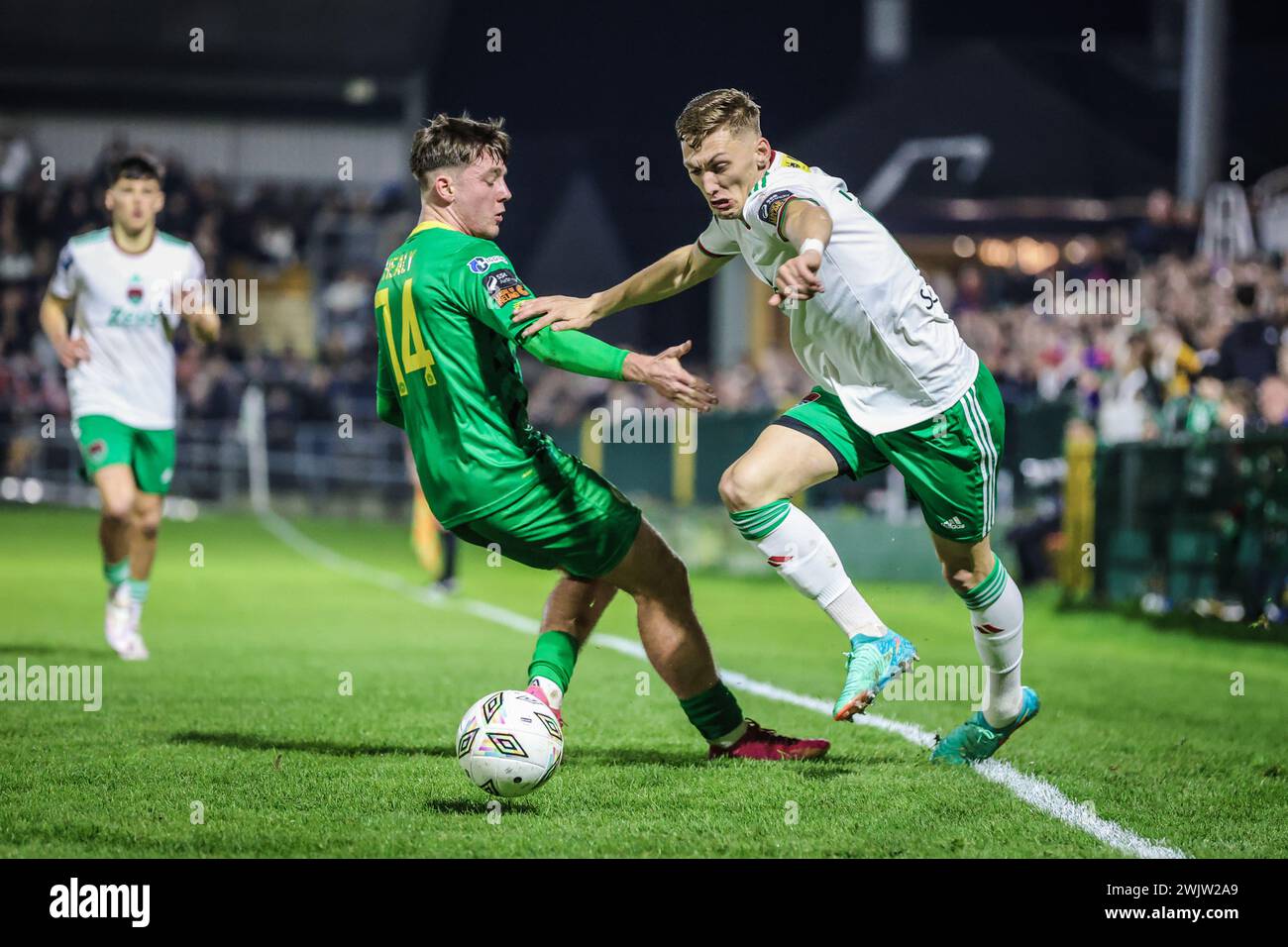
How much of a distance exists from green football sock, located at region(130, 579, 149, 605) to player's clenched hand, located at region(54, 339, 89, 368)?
133cm

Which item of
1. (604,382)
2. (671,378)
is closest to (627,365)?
(671,378)

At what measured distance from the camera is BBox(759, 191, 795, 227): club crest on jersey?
218 inches

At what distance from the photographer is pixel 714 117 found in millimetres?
5672

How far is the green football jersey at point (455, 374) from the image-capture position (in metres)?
5.51

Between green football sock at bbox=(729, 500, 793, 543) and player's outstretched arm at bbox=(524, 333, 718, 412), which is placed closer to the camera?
player's outstretched arm at bbox=(524, 333, 718, 412)

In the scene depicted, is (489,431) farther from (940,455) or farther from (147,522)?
(147,522)

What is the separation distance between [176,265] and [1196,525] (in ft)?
24.3

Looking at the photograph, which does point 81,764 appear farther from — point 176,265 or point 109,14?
point 109,14

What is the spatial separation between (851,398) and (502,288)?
4.51 ft

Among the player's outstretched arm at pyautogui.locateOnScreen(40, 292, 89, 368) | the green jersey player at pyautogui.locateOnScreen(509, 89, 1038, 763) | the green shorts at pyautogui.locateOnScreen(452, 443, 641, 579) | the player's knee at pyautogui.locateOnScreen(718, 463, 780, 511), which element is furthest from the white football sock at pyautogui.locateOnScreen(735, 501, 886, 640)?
the player's outstretched arm at pyautogui.locateOnScreen(40, 292, 89, 368)

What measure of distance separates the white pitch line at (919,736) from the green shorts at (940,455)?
0.89m

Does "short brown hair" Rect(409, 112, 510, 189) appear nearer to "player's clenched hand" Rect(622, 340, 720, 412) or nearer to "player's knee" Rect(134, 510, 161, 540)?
"player's clenched hand" Rect(622, 340, 720, 412)

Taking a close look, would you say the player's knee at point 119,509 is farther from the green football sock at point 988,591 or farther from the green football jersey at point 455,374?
the green football sock at point 988,591
